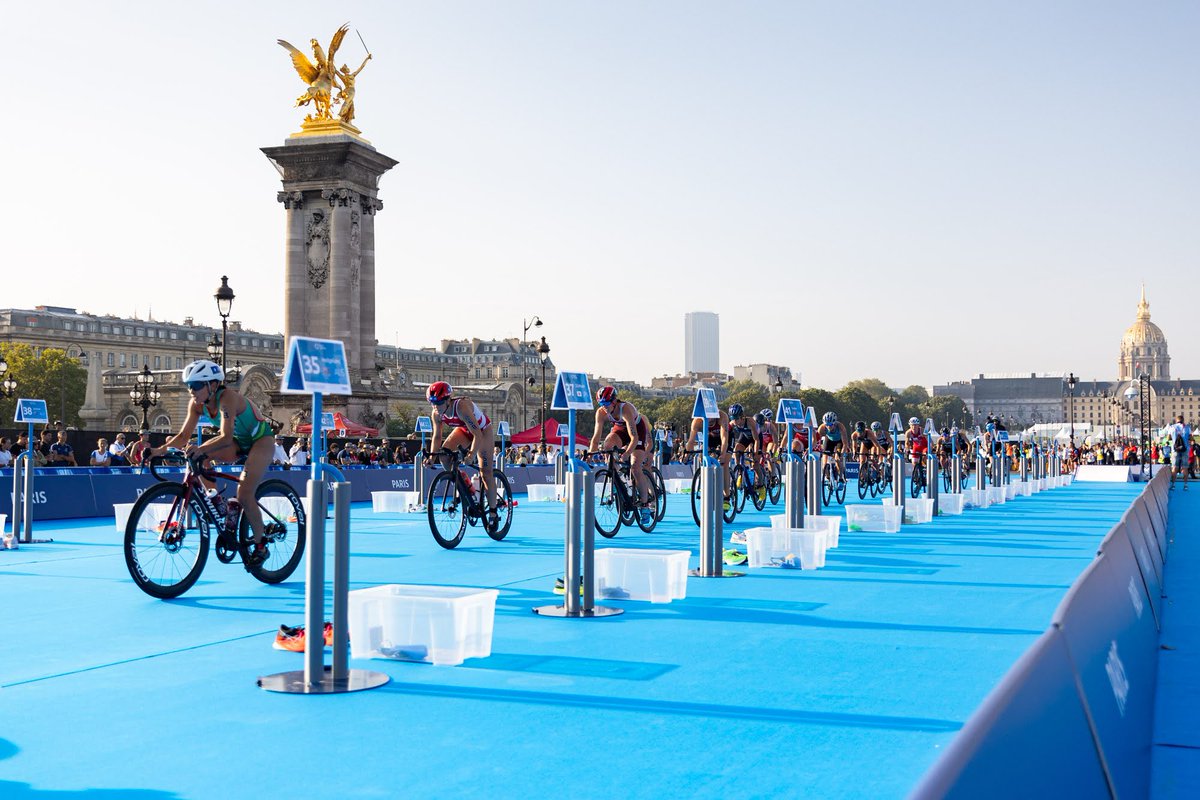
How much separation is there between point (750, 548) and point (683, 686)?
6222 millimetres

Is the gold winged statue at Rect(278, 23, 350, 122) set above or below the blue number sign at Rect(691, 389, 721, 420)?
above

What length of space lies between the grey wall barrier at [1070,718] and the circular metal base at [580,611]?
4.43 m

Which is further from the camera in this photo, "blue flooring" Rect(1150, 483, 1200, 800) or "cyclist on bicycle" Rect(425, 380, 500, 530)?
"cyclist on bicycle" Rect(425, 380, 500, 530)

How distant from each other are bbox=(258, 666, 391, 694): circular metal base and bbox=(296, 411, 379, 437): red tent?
112 feet

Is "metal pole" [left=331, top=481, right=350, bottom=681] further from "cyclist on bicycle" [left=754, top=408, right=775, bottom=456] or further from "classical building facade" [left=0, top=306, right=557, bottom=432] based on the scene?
"classical building facade" [left=0, top=306, right=557, bottom=432]

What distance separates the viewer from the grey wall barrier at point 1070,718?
2152mm

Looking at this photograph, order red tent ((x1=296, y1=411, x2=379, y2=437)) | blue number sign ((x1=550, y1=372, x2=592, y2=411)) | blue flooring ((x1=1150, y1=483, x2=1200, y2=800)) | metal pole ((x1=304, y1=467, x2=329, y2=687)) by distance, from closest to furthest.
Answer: blue flooring ((x1=1150, y1=483, x2=1200, y2=800)), metal pole ((x1=304, y1=467, x2=329, y2=687)), blue number sign ((x1=550, y1=372, x2=592, y2=411)), red tent ((x1=296, y1=411, x2=379, y2=437))

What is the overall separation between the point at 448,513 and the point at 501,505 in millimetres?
892

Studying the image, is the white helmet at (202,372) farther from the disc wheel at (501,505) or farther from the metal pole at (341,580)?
the disc wheel at (501,505)

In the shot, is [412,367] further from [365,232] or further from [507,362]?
[365,232]

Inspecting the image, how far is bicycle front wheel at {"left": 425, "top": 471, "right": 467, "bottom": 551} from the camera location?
47.4ft

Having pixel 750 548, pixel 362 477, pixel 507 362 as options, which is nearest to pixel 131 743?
pixel 750 548

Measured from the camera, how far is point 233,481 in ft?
33.9

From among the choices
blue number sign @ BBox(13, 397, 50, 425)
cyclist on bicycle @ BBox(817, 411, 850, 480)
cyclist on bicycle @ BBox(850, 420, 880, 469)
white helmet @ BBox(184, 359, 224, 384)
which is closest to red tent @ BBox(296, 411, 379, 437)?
cyclist on bicycle @ BBox(850, 420, 880, 469)
